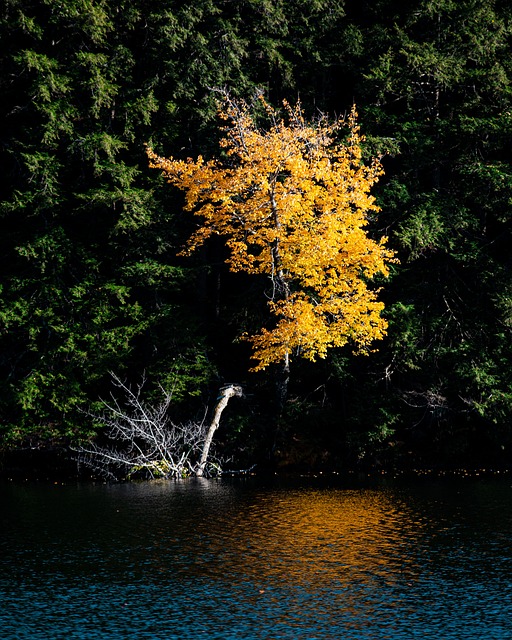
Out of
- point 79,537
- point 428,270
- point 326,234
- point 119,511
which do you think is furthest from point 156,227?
point 79,537

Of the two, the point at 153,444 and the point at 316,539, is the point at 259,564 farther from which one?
the point at 153,444

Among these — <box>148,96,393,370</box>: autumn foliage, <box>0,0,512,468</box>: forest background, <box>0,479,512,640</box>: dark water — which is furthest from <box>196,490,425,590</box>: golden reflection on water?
<box>0,0,512,468</box>: forest background

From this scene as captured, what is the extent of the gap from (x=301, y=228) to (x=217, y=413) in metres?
5.50

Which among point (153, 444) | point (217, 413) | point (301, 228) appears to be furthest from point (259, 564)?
point (301, 228)

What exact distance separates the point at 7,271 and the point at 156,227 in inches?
187

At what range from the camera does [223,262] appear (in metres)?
25.9

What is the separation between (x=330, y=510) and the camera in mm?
17266

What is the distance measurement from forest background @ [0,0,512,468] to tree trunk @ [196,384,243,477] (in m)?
0.68

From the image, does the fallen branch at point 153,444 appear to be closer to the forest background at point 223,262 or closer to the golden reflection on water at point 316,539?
the forest background at point 223,262

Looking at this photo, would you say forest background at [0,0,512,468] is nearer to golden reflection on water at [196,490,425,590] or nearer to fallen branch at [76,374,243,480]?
fallen branch at [76,374,243,480]

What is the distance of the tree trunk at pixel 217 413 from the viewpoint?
923 inches

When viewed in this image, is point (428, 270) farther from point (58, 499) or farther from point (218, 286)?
point (58, 499)

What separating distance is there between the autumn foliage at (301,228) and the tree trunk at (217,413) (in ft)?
5.29

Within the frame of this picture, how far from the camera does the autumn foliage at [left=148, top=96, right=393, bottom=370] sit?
2284 centimetres
